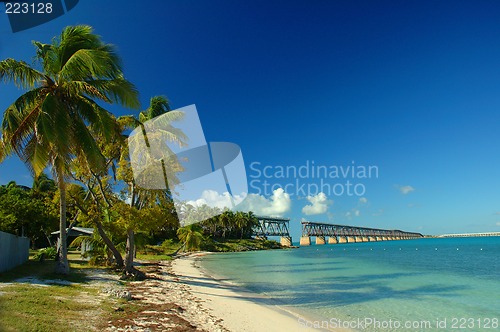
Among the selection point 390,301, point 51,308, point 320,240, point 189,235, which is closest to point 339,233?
point 320,240

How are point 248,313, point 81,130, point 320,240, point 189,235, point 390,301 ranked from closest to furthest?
point 248,313 → point 81,130 → point 390,301 → point 189,235 → point 320,240

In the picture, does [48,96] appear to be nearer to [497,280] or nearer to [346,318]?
[346,318]

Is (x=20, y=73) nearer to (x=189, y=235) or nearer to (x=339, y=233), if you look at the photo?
(x=189, y=235)

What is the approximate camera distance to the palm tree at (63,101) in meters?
12.5

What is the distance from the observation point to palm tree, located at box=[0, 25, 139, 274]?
12547 mm

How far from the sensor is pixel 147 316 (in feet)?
30.2

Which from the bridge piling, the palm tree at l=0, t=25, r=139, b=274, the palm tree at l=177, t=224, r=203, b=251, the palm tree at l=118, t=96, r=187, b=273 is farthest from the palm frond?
the bridge piling

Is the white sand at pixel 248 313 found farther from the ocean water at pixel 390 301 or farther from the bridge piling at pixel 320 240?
the bridge piling at pixel 320 240

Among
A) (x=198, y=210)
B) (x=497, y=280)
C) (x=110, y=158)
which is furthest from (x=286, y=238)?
(x=110, y=158)

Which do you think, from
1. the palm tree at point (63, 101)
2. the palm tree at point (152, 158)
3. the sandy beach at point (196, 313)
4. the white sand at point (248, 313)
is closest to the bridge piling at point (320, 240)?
the palm tree at point (152, 158)

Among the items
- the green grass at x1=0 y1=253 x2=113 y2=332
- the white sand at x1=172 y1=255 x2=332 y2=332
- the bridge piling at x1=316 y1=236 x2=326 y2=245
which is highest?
the green grass at x1=0 y1=253 x2=113 y2=332

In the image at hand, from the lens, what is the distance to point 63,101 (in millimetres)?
14117

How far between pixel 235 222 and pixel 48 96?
275ft

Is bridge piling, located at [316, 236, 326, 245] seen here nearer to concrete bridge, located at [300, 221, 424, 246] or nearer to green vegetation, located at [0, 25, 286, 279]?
concrete bridge, located at [300, 221, 424, 246]
